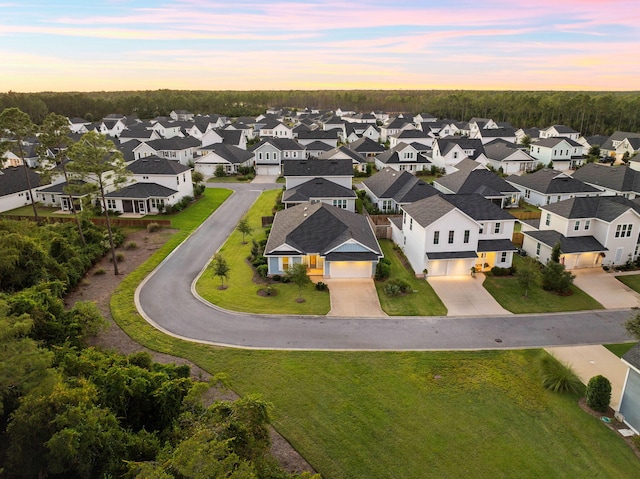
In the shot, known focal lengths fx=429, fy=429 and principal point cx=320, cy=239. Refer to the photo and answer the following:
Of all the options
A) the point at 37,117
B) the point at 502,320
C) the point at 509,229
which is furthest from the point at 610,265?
the point at 37,117

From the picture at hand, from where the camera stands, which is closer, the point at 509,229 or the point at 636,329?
the point at 636,329

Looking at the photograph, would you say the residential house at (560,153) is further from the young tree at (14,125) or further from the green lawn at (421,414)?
the young tree at (14,125)

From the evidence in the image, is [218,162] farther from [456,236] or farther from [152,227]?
[456,236]

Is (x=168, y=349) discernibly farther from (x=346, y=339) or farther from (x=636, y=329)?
(x=636, y=329)

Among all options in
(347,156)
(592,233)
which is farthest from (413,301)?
(347,156)

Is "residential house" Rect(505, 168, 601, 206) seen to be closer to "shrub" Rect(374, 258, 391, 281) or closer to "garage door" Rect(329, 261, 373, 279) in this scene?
"shrub" Rect(374, 258, 391, 281)

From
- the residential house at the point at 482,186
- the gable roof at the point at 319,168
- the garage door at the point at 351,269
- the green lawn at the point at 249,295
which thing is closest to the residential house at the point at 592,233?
the residential house at the point at 482,186

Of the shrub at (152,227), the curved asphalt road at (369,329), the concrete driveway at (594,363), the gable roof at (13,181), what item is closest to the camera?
the concrete driveway at (594,363)

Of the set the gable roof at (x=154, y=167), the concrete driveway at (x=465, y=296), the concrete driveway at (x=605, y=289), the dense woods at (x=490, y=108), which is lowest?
the concrete driveway at (x=605, y=289)

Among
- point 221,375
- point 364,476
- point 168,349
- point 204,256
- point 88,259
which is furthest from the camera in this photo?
point 204,256
